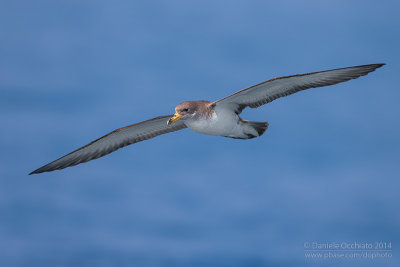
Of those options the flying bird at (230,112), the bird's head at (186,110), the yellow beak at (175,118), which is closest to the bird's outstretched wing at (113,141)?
the flying bird at (230,112)

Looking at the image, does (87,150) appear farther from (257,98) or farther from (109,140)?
(257,98)

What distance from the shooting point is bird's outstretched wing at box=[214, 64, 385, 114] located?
15.6m

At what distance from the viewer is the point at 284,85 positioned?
641 inches

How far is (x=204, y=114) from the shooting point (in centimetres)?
1584

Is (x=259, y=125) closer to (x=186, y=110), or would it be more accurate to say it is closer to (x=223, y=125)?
(x=223, y=125)

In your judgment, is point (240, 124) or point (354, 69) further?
point (240, 124)

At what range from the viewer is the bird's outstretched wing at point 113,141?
17.7 m

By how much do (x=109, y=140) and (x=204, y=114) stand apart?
143 inches

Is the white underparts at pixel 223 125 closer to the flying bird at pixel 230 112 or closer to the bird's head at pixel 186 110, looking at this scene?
the flying bird at pixel 230 112

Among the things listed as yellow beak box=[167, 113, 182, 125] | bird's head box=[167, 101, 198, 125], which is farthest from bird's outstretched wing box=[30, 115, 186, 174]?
bird's head box=[167, 101, 198, 125]

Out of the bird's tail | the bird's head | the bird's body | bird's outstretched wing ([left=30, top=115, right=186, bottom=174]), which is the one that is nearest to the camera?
the bird's head

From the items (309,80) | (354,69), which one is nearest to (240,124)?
(309,80)

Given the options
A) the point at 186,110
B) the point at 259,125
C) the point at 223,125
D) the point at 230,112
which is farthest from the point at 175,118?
the point at 259,125

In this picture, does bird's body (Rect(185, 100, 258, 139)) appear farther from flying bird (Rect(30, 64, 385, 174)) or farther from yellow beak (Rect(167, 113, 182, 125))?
yellow beak (Rect(167, 113, 182, 125))
